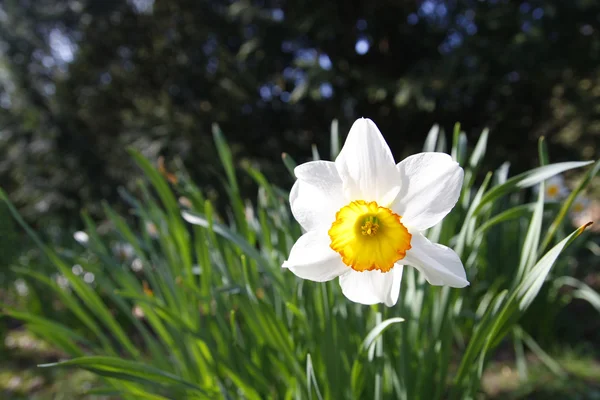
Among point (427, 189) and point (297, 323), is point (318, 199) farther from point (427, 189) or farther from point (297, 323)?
point (297, 323)

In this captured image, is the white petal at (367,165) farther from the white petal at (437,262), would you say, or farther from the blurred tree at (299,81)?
the blurred tree at (299,81)

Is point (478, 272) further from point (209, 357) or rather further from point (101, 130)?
point (101, 130)

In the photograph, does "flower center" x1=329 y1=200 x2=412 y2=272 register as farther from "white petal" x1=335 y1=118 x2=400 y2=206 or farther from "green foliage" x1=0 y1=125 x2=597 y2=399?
"green foliage" x1=0 y1=125 x2=597 y2=399

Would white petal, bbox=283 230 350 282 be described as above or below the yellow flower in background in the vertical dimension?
below

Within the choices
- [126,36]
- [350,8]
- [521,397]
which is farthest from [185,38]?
[521,397]

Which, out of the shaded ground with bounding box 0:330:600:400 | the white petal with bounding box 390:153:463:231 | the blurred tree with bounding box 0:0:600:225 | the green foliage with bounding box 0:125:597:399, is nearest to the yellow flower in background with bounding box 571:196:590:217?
Answer: the shaded ground with bounding box 0:330:600:400

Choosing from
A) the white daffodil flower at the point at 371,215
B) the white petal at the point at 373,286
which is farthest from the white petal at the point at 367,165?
the white petal at the point at 373,286
